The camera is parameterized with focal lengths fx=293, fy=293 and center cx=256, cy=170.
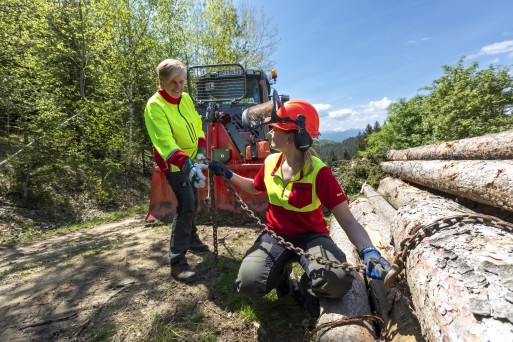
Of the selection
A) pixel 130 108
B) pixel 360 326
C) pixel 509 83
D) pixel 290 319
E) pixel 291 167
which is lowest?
pixel 290 319

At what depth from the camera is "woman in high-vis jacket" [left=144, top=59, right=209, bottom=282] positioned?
2.77 meters

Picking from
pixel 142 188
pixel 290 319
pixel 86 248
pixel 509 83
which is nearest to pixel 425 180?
pixel 290 319

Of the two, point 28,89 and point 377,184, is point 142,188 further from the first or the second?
point 377,184

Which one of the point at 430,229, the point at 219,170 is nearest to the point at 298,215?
the point at 219,170

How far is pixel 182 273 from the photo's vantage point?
3062 millimetres

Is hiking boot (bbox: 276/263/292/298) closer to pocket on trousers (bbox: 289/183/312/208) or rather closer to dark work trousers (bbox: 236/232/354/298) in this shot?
dark work trousers (bbox: 236/232/354/298)

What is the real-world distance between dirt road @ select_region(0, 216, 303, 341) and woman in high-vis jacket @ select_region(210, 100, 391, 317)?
41cm

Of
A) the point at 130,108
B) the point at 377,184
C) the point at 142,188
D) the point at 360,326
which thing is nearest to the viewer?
the point at 360,326

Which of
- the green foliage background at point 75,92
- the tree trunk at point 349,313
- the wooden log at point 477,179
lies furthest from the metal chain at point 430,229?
the green foliage background at point 75,92

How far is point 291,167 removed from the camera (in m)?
2.63

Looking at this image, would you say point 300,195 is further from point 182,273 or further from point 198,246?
point 198,246

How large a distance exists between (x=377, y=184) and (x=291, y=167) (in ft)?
20.8

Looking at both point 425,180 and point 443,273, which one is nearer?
point 443,273

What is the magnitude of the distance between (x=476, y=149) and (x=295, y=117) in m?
2.90
